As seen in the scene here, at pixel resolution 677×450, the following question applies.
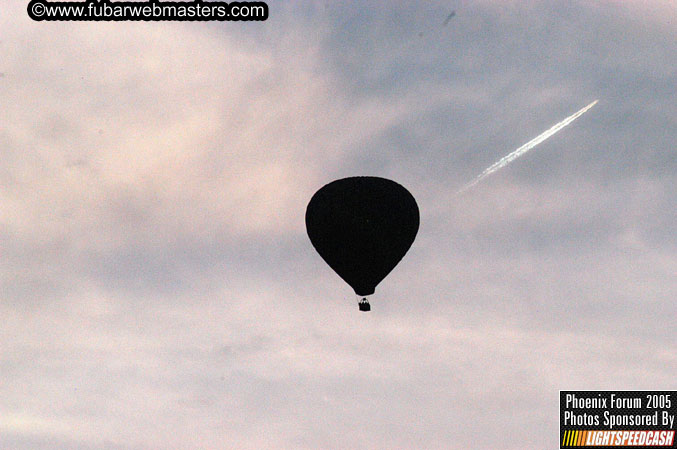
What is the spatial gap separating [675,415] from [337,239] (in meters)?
38.8

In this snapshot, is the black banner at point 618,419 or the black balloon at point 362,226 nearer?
the black balloon at point 362,226

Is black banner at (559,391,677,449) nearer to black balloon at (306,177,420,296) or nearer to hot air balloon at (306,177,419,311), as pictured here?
hot air balloon at (306,177,419,311)

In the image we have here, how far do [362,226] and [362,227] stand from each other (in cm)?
6

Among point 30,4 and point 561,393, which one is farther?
point 561,393

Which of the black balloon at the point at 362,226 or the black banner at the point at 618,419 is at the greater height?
the black balloon at the point at 362,226

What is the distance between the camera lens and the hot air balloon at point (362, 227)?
55719 mm

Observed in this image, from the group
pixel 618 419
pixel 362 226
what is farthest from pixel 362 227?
pixel 618 419

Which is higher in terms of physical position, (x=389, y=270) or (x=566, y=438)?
(x=389, y=270)

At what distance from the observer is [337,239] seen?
2229 inches

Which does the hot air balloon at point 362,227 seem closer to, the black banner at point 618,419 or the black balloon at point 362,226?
the black balloon at point 362,226

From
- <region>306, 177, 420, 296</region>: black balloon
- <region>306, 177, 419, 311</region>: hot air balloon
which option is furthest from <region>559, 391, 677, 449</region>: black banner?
<region>306, 177, 420, 296</region>: black balloon

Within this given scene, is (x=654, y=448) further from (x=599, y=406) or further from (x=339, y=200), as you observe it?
(x=339, y=200)

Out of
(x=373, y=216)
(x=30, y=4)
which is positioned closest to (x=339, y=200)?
(x=373, y=216)

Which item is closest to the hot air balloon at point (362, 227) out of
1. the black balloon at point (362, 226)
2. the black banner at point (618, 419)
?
the black balloon at point (362, 226)
